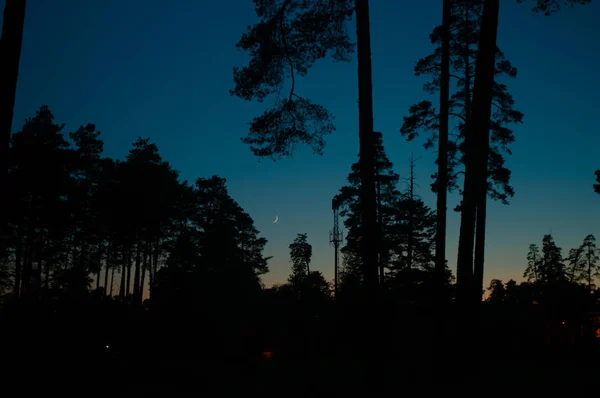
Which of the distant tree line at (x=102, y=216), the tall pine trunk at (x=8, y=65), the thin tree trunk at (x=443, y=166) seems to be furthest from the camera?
the distant tree line at (x=102, y=216)

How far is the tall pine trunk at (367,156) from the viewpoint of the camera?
28.7ft

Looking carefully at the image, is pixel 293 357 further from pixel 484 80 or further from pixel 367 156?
pixel 484 80

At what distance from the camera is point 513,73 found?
16234 millimetres

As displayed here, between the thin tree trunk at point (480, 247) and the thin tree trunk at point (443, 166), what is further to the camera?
the thin tree trunk at point (443, 166)

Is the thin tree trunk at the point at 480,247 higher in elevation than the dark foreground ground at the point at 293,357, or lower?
higher

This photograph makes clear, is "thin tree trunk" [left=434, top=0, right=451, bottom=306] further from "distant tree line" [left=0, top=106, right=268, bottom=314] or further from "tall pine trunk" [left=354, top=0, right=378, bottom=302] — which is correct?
"distant tree line" [left=0, top=106, right=268, bottom=314]

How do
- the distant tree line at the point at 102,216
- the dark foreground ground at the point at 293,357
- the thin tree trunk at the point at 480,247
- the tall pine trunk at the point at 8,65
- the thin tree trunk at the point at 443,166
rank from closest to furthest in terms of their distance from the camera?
the tall pine trunk at the point at 8,65 < the thin tree trunk at the point at 480,247 < the dark foreground ground at the point at 293,357 < the thin tree trunk at the point at 443,166 < the distant tree line at the point at 102,216

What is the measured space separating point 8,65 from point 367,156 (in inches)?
273

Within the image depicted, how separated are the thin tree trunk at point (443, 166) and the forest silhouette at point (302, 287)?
0.05 m

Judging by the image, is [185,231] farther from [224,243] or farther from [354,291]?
[354,291]

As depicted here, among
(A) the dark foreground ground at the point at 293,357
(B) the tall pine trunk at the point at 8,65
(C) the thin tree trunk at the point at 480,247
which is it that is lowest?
(A) the dark foreground ground at the point at 293,357

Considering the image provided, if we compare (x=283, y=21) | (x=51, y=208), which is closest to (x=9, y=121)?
(x=283, y=21)

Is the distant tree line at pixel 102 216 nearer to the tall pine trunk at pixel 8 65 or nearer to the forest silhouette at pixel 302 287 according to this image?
the forest silhouette at pixel 302 287

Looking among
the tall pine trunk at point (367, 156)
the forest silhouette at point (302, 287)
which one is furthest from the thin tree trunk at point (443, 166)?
the tall pine trunk at point (367, 156)
